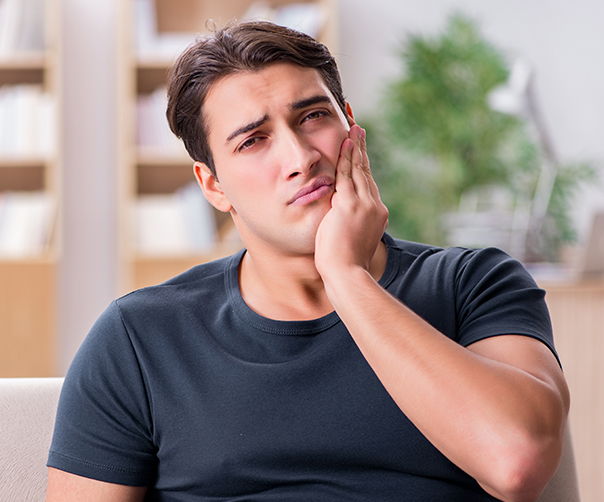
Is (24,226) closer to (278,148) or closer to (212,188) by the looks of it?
(212,188)

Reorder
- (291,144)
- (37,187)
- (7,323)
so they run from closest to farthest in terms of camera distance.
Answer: (291,144) < (7,323) < (37,187)

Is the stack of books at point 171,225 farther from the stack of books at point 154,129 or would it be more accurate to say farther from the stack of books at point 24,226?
the stack of books at point 24,226

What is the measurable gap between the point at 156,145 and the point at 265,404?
2.49 meters

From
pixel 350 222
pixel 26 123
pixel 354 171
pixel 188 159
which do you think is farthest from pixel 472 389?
pixel 26 123

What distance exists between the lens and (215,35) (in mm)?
1185

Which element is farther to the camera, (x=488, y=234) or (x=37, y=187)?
(x=37, y=187)

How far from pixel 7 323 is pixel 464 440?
9.21ft

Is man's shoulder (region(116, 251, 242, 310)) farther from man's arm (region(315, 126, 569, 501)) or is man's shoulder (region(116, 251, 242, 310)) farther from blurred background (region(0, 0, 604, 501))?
blurred background (region(0, 0, 604, 501))

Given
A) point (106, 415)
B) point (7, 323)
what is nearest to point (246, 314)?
point (106, 415)

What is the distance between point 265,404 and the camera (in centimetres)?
99

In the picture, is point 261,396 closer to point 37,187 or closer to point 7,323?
point 7,323

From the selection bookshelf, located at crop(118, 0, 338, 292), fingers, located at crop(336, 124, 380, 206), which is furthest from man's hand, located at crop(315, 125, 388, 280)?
bookshelf, located at crop(118, 0, 338, 292)

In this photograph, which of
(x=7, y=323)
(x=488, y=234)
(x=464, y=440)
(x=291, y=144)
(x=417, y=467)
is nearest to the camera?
(x=464, y=440)

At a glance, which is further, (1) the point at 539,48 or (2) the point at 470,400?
(1) the point at 539,48
